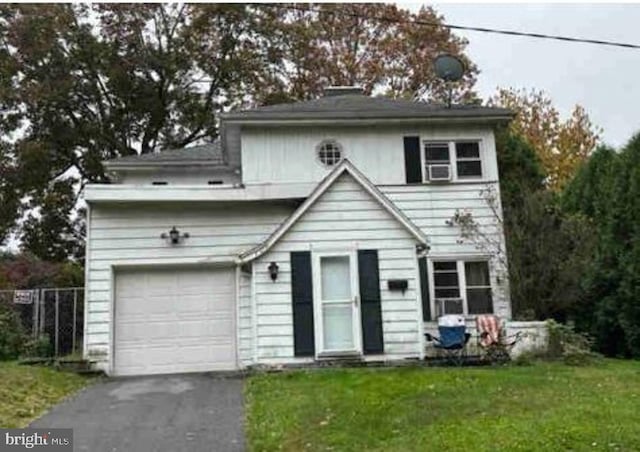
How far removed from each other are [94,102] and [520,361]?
19.9 metres

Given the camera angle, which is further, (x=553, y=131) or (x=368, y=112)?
(x=553, y=131)

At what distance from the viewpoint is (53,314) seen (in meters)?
14.5

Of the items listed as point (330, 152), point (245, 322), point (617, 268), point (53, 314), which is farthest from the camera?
point (330, 152)

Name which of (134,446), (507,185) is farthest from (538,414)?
(507,185)

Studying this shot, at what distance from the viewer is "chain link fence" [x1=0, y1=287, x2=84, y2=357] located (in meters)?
14.1

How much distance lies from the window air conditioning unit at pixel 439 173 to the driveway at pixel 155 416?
20.4 feet

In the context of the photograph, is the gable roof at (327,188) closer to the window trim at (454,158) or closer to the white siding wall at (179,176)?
the window trim at (454,158)

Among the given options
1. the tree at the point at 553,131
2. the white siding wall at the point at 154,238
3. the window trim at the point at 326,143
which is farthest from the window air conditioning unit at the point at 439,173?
the tree at the point at 553,131

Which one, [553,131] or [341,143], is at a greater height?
[553,131]

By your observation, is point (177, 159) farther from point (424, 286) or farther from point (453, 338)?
point (453, 338)

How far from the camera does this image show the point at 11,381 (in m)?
9.77

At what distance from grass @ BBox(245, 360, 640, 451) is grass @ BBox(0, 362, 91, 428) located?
2.71 meters

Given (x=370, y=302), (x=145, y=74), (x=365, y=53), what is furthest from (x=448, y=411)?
(x=365, y=53)

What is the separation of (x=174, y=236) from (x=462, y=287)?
6.00 meters
